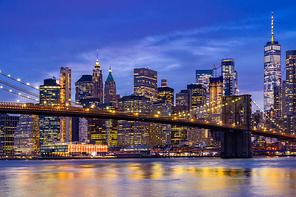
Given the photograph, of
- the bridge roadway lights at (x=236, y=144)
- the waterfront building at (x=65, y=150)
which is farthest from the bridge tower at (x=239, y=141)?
the waterfront building at (x=65, y=150)

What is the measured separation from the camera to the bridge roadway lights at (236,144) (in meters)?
87.2

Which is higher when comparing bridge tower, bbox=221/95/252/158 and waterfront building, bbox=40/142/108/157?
bridge tower, bbox=221/95/252/158

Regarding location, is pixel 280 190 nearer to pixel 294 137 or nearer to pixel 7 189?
pixel 7 189

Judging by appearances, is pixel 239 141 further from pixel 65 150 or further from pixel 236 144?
pixel 65 150

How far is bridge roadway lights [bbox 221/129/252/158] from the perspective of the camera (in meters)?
87.2

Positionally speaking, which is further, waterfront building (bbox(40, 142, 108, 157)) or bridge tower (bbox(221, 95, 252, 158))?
waterfront building (bbox(40, 142, 108, 157))

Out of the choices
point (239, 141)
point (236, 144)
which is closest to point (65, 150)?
point (236, 144)

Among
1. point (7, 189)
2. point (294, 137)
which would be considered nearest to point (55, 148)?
point (294, 137)

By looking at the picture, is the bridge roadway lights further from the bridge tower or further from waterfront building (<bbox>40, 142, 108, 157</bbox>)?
waterfront building (<bbox>40, 142, 108, 157</bbox>)

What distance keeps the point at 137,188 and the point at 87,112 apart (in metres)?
39.6

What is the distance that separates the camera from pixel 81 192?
27.3 m

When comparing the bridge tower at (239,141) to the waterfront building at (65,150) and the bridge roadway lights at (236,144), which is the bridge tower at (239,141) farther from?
the waterfront building at (65,150)

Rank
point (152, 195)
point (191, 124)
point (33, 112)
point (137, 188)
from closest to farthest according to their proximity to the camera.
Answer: point (152, 195) < point (137, 188) < point (33, 112) < point (191, 124)

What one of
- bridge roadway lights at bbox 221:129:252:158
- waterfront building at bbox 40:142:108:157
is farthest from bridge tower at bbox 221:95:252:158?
waterfront building at bbox 40:142:108:157
